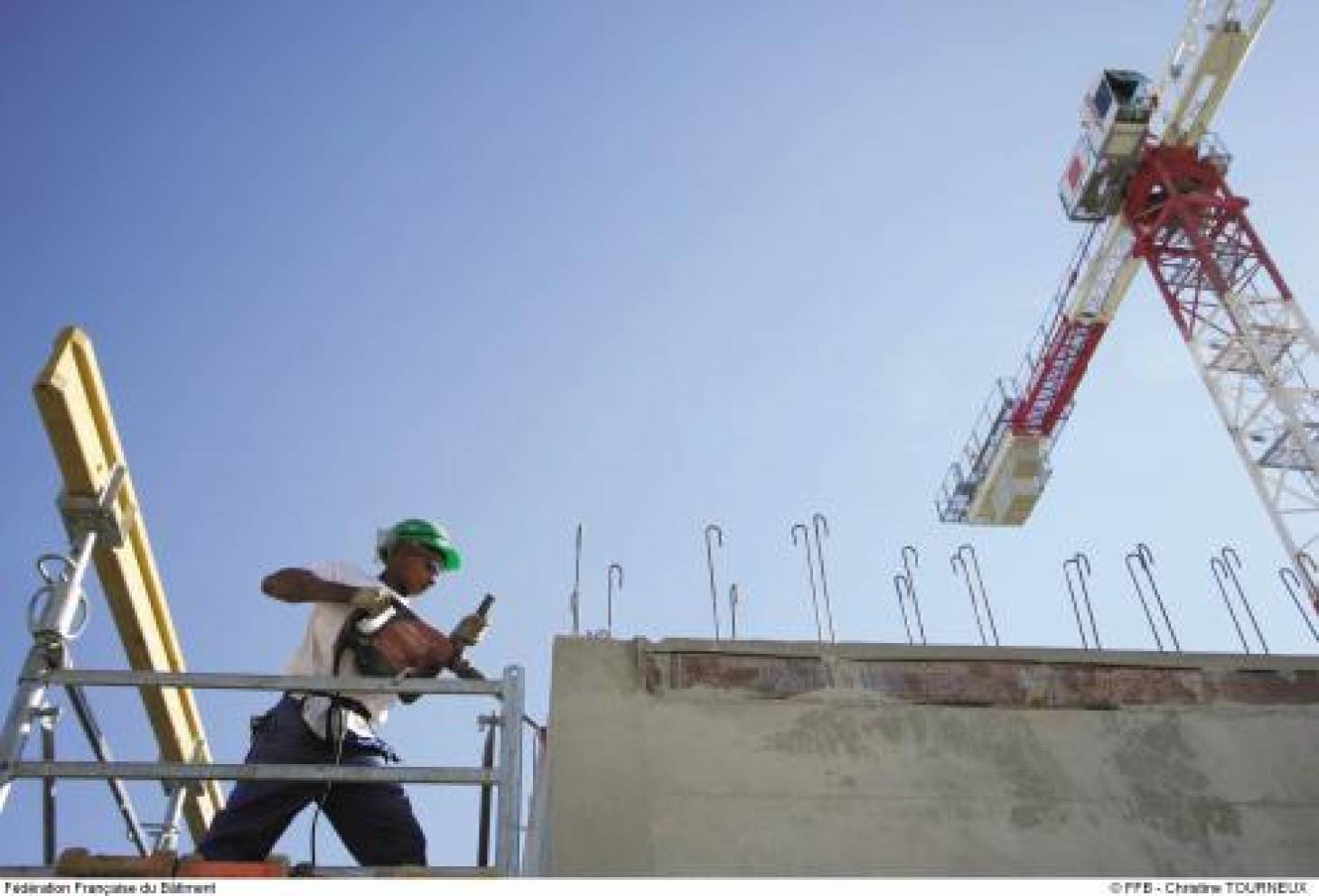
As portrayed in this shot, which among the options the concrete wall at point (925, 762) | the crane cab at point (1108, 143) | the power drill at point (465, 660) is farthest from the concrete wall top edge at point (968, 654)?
the crane cab at point (1108, 143)

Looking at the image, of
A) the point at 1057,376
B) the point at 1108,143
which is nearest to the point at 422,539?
the point at 1108,143

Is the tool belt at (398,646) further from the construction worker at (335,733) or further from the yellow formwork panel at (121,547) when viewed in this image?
the yellow formwork panel at (121,547)

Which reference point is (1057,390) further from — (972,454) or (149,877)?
(149,877)

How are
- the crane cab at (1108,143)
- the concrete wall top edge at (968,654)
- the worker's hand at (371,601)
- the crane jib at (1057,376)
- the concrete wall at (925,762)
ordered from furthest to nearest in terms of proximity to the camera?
the crane jib at (1057,376) → the crane cab at (1108,143) → the concrete wall top edge at (968,654) → the concrete wall at (925,762) → the worker's hand at (371,601)

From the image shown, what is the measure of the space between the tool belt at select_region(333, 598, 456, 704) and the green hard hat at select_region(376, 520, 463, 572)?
1.61ft

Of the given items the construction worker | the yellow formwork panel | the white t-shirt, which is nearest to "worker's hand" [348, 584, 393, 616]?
the construction worker

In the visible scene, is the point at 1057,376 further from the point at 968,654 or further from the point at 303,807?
the point at 303,807

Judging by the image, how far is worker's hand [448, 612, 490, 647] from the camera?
3.73 metres

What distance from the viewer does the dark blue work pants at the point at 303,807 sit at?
12.0 feet

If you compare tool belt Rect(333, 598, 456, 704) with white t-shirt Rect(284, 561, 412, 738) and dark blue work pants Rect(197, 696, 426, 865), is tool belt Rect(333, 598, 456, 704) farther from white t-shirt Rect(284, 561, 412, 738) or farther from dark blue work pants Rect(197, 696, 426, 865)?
dark blue work pants Rect(197, 696, 426, 865)

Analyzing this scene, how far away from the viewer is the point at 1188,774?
14.2 feet

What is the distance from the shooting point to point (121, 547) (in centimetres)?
Result: 404

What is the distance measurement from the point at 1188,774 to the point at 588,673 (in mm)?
2335

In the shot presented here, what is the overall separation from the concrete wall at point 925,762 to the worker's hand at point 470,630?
24.6 inches
